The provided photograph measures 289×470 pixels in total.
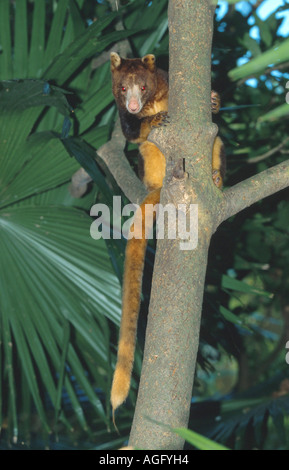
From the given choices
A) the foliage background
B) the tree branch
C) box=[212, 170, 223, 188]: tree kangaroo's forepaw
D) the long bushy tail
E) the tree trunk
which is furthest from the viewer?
box=[212, 170, 223, 188]: tree kangaroo's forepaw

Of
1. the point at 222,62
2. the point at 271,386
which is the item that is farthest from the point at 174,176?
the point at 271,386

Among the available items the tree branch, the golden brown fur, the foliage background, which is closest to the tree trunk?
the tree branch

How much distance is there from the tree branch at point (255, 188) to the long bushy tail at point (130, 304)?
35 centimetres

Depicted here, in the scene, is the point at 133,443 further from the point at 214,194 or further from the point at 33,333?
the point at 33,333

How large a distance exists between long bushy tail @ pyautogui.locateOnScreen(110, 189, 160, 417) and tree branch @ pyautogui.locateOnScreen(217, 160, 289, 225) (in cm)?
35

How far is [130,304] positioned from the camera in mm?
1560

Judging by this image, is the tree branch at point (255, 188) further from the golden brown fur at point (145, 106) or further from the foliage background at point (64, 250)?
the golden brown fur at point (145, 106)

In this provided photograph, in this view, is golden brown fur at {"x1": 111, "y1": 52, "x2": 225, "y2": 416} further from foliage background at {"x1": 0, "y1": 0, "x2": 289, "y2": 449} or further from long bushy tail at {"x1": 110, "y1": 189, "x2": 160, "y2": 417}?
long bushy tail at {"x1": 110, "y1": 189, "x2": 160, "y2": 417}

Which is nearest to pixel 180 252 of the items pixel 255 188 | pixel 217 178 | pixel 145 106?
pixel 255 188

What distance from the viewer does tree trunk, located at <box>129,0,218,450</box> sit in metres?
1.17

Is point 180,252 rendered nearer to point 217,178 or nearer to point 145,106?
point 217,178

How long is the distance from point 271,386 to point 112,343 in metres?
1.13

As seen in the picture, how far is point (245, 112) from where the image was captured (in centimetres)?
371

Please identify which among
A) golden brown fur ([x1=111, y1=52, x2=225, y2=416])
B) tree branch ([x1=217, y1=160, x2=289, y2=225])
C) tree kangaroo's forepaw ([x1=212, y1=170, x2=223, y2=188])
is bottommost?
tree branch ([x1=217, y1=160, x2=289, y2=225])
